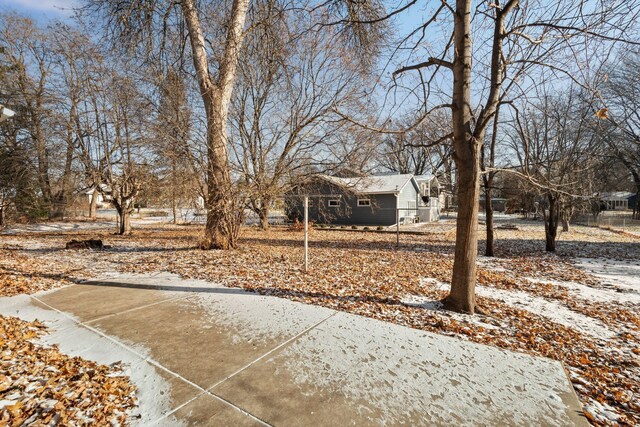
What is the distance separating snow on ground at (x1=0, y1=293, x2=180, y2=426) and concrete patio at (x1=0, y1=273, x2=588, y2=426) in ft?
0.04

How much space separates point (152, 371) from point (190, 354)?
37 cm

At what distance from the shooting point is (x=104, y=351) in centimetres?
292

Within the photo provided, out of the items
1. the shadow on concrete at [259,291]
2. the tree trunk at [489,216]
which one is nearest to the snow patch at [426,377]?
the shadow on concrete at [259,291]

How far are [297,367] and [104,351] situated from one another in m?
2.02

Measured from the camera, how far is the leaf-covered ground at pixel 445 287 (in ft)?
9.78

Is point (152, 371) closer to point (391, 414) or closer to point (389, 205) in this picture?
point (391, 414)

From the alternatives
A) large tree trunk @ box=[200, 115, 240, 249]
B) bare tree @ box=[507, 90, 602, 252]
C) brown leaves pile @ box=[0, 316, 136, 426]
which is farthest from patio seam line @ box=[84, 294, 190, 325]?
bare tree @ box=[507, 90, 602, 252]

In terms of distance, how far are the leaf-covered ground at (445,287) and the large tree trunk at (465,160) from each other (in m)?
0.59

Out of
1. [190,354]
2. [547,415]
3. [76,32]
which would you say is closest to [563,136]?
[547,415]

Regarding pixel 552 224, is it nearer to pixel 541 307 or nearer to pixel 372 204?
pixel 541 307

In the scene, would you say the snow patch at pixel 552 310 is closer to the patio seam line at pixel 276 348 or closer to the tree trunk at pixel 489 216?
the patio seam line at pixel 276 348

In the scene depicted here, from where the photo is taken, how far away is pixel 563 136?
1076 cm

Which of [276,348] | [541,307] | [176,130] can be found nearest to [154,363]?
[276,348]

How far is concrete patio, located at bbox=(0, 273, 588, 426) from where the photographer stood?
2.13m
